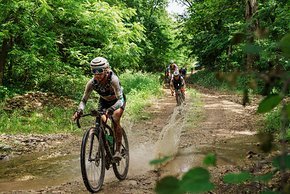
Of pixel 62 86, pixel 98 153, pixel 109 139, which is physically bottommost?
pixel 98 153

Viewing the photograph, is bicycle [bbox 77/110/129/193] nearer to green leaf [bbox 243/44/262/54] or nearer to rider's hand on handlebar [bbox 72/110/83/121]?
rider's hand on handlebar [bbox 72/110/83/121]

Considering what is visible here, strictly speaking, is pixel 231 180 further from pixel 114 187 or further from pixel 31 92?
pixel 31 92

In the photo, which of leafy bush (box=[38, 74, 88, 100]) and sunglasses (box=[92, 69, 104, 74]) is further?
leafy bush (box=[38, 74, 88, 100])

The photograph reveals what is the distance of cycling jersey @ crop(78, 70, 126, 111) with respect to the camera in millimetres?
5953

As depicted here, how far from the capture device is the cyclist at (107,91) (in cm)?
576

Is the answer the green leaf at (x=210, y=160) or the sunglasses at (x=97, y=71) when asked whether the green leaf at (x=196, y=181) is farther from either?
the sunglasses at (x=97, y=71)

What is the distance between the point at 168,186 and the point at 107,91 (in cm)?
513

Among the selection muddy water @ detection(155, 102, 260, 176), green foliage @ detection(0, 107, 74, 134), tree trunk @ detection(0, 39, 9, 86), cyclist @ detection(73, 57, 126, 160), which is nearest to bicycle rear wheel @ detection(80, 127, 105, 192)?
cyclist @ detection(73, 57, 126, 160)

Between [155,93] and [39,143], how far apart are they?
13.1m

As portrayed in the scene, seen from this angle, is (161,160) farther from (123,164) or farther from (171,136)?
(171,136)

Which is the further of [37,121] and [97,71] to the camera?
[37,121]

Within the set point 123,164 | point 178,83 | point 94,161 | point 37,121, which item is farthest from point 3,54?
point 94,161

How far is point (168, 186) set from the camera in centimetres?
113

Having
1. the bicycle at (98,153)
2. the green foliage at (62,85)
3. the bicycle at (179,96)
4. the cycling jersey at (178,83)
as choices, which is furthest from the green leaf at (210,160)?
the bicycle at (179,96)
